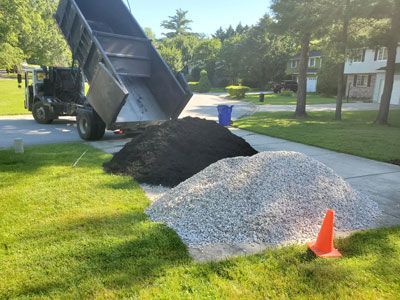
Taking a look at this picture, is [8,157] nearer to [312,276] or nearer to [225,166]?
[225,166]

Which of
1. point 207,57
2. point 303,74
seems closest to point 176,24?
point 207,57

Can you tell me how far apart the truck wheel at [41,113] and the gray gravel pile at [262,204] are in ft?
33.9

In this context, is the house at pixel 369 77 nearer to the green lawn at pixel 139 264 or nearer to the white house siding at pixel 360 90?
the white house siding at pixel 360 90

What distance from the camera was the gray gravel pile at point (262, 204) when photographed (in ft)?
14.8

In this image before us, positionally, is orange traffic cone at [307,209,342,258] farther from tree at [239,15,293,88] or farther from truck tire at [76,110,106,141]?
tree at [239,15,293,88]

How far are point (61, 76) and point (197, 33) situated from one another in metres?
92.2

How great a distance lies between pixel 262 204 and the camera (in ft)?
15.9

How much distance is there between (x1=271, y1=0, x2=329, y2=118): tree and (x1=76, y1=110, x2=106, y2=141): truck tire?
11080 millimetres

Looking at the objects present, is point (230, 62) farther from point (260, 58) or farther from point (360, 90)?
point (360, 90)

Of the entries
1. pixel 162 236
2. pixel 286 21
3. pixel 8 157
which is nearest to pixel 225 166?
pixel 162 236

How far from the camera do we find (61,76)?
1396 centimetres

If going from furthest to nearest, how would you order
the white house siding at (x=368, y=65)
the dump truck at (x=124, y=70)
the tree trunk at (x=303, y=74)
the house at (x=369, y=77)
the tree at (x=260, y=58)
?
the tree at (x=260, y=58), the white house siding at (x=368, y=65), the house at (x=369, y=77), the tree trunk at (x=303, y=74), the dump truck at (x=124, y=70)

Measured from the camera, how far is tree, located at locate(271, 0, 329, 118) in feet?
54.7

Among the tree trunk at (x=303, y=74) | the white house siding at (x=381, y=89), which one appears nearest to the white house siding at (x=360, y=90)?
the white house siding at (x=381, y=89)
